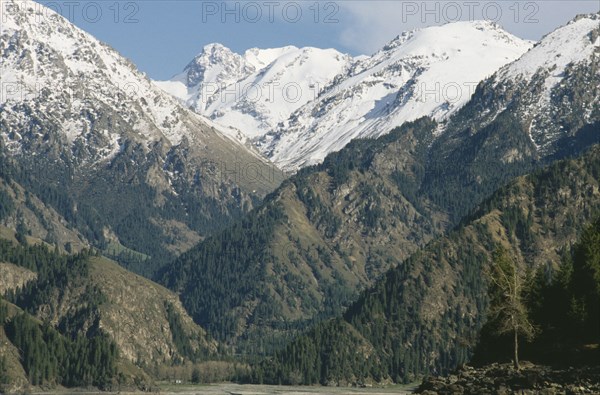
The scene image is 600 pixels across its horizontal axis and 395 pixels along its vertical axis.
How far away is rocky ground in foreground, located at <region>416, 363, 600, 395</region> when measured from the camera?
4931 inches

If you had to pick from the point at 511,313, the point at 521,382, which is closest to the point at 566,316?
the point at 511,313

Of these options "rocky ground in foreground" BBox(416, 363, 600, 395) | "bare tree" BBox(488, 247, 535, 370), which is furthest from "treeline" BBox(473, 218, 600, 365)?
"rocky ground in foreground" BBox(416, 363, 600, 395)

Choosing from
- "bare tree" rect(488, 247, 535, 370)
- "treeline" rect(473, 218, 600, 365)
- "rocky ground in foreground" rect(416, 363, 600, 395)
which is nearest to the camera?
"rocky ground in foreground" rect(416, 363, 600, 395)

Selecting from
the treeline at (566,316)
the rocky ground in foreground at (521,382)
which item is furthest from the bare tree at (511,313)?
the rocky ground in foreground at (521,382)

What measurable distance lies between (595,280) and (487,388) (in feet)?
127

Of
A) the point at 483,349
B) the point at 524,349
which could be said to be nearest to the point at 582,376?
the point at 524,349

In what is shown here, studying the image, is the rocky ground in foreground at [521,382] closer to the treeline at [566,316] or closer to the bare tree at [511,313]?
the bare tree at [511,313]

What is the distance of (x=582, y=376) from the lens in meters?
131

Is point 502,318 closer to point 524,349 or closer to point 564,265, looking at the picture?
point 524,349

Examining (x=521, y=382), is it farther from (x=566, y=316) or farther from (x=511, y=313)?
(x=566, y=316)

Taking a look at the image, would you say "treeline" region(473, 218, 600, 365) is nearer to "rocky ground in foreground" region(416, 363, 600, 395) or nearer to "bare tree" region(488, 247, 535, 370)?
"bare tree" region(488, 247, 535, 370)

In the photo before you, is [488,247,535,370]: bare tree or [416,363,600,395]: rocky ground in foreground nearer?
[416,363,600,395]: rocky ground in foreground

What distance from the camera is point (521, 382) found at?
13038 cm

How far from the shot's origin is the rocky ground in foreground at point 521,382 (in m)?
125
